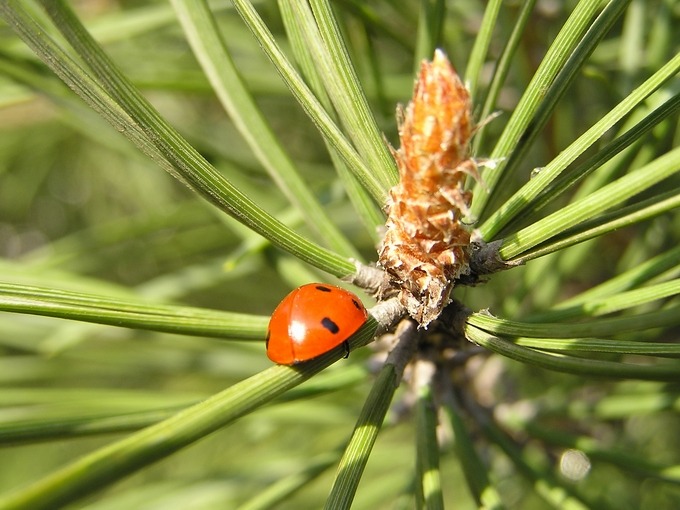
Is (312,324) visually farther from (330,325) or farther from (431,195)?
(431,195)

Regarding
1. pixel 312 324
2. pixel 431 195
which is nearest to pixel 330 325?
pixel 312 324

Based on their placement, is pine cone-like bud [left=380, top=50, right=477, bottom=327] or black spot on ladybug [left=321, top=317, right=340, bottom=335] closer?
pine cone-like bud [left=380, top=50, right=477, bottom=327]

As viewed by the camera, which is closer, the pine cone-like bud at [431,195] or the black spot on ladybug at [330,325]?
the pine cone-like bud at [431,195]

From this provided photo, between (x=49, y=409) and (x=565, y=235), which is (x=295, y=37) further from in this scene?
(x=49, y=409)

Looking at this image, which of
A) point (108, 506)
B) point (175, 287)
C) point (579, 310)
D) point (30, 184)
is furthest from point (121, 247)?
point (579, 310)
